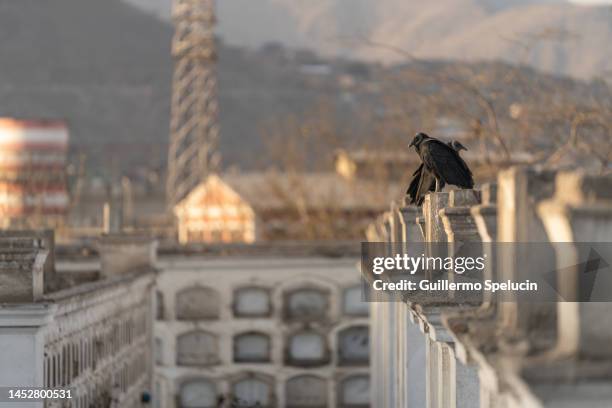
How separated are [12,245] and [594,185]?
19.1 m

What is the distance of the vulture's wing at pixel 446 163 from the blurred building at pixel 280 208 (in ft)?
187

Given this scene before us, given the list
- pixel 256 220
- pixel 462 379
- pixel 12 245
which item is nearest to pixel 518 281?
pixel 462 379

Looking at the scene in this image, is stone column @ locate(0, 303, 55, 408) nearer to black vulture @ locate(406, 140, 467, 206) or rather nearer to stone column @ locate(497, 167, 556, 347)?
black vulture @ locate(406, 140, 467, 206)

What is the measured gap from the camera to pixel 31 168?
76.3 metres

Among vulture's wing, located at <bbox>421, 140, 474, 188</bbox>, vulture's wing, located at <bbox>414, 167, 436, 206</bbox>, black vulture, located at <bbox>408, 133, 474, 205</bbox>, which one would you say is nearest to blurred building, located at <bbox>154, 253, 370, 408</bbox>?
vulture's wing, located at <bbox>414, 167, 436, 206</bbox>

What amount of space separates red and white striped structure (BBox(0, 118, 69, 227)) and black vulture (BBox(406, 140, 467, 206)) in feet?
171

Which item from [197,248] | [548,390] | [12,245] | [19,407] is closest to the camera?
[548,390]

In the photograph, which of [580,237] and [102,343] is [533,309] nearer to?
[580,237]

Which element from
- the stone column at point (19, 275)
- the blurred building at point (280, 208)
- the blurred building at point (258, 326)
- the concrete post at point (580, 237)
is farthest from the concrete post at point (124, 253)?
the concrete post at point (580, 237)

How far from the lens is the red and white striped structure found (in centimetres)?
7538

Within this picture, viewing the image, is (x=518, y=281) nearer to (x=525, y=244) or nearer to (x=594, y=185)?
(x=525, y=244)

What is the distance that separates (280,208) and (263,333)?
84.3 ft

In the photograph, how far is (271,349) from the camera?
5941 cm

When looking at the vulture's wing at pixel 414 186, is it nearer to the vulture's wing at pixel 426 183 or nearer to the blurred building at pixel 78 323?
the vulture's wing at pixel 426 183
